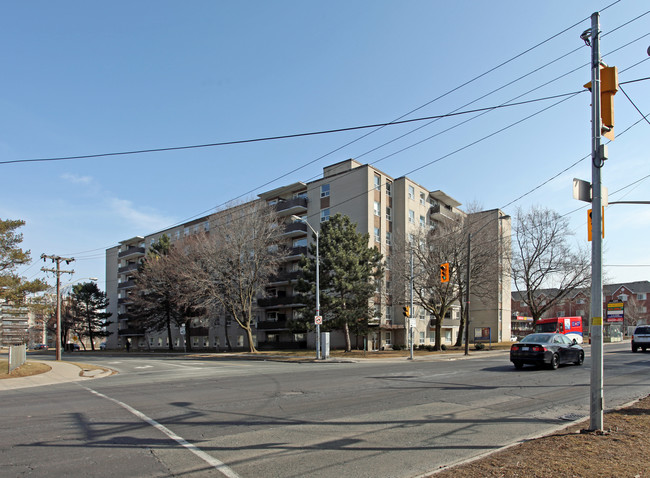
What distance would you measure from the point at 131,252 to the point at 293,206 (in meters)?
41.1

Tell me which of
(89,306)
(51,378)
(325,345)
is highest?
(51,378)

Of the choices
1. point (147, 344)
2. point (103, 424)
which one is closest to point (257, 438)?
point (103, 424)

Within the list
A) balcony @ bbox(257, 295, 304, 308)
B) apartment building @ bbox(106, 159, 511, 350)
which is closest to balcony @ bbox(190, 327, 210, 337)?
apartment building @ bbox(106, 159, 511, 350)

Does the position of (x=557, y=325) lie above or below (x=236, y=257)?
below

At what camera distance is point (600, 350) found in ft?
23.3

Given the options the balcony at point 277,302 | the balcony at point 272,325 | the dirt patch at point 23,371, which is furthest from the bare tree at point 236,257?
the dirt patch at point 23,371

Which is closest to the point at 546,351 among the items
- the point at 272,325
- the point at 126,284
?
the point at 272,325

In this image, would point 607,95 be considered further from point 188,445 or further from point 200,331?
point 200,331

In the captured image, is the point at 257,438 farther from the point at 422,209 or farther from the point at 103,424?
the point at 422,209

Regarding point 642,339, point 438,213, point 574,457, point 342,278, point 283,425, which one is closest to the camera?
point 574,457

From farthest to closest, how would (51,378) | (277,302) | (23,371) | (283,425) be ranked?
(277,302) < (23,371) < (51,378) < (283,425)

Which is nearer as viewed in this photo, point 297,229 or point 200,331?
point 297,229

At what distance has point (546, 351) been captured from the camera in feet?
57.9

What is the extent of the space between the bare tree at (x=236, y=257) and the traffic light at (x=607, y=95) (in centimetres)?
3383
